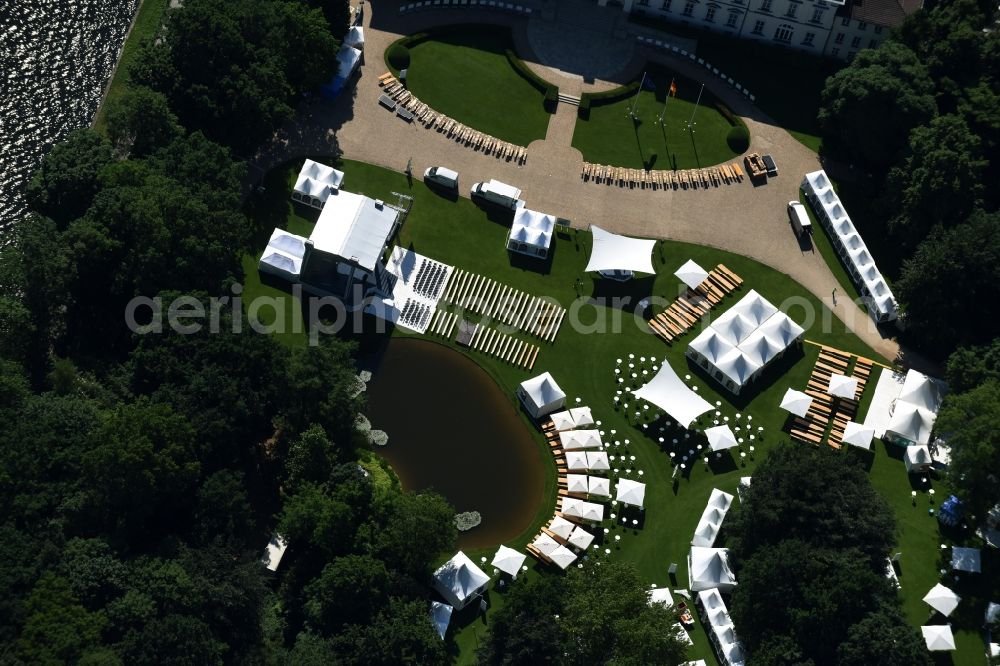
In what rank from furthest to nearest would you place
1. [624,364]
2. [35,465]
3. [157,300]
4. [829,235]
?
[829,235] → [624,364] → [157,300] → [35,465]

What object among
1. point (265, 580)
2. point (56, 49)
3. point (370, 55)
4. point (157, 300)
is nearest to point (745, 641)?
point (265, 580)

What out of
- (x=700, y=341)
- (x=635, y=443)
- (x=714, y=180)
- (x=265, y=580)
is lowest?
(x=265, y=580)

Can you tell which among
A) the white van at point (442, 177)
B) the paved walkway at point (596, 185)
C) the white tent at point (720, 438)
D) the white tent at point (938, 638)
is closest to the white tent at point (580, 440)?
the white tent at point (720, 438)

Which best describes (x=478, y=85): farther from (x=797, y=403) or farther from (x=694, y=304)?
(x=797, y=403)

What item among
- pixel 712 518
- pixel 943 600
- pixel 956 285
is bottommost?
pixel 712 518

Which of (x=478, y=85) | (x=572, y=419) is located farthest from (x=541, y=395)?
(x=478, y=85)

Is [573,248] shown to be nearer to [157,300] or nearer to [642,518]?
[642,518]
